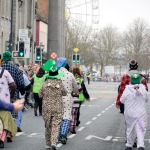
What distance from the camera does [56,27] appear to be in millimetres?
55812

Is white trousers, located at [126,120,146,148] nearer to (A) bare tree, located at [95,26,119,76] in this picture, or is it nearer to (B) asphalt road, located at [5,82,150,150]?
(B) asphalt road, located at [5,82,150,150]

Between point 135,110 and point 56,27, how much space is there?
42814 mm

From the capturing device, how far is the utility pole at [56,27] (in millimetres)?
55469

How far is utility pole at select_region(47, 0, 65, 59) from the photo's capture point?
55.5 m

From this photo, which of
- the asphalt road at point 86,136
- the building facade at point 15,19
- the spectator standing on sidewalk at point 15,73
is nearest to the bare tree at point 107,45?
the building facade at point 15,19

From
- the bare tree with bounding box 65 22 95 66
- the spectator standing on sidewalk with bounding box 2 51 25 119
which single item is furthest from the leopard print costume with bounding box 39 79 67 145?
the bare tree with bounding box 65 22 95 66

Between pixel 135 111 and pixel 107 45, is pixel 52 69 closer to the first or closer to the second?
pixel 135 111

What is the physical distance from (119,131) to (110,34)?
140258 mm

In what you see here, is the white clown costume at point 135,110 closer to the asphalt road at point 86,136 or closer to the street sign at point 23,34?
the asphalt road at point 86,136

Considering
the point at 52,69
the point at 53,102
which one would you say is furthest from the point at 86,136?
the point at 52,69

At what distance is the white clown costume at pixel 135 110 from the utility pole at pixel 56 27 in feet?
138

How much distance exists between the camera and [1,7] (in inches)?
1981

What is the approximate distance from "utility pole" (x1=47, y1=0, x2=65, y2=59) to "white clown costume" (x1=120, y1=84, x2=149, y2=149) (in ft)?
138

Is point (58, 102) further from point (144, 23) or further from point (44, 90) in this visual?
point (144, 23)
